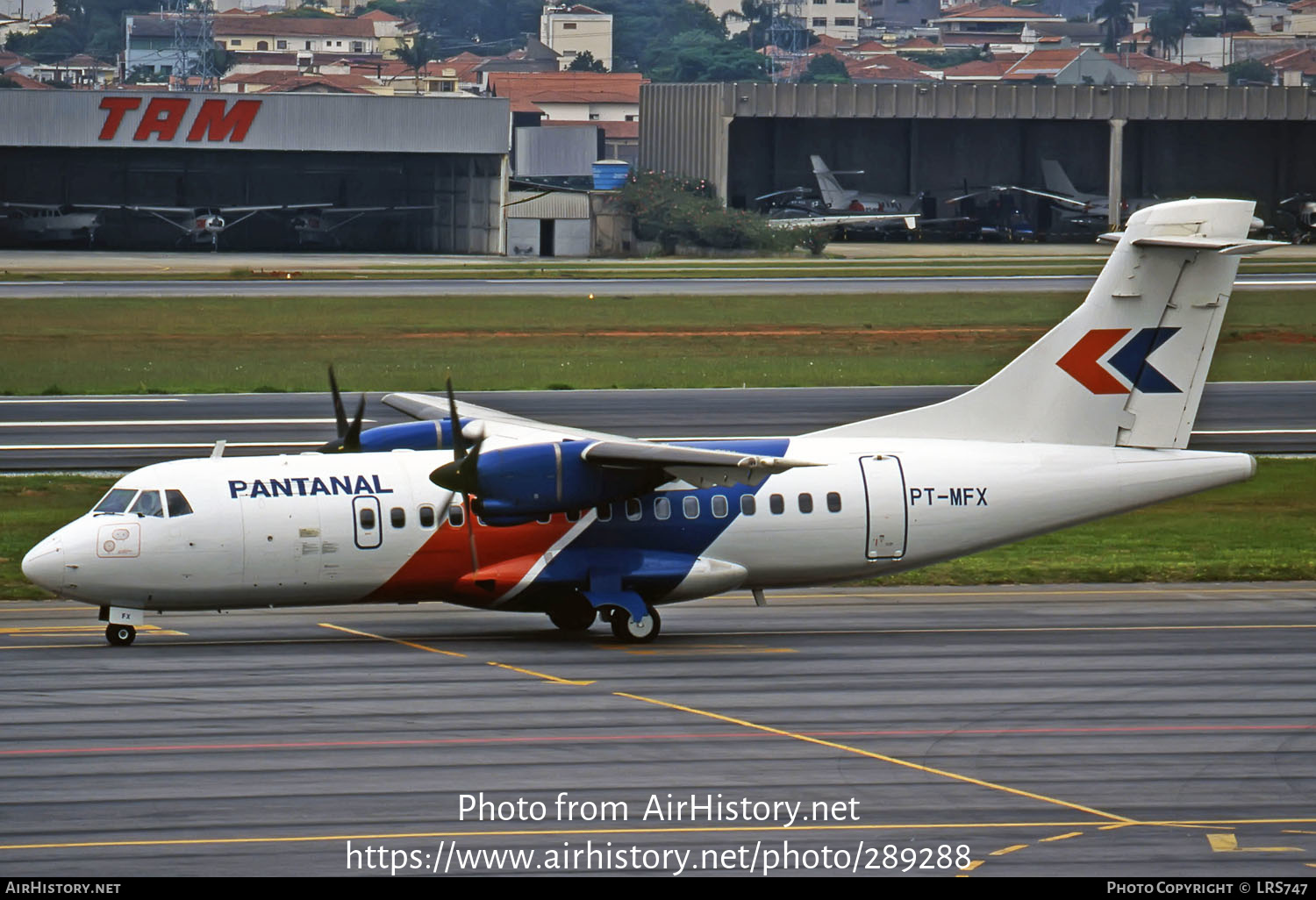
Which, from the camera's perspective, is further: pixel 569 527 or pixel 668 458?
pixel 569 527

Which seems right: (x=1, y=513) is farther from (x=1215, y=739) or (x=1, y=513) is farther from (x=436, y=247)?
(x=436, y=247)

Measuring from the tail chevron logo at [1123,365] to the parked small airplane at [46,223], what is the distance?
312ft

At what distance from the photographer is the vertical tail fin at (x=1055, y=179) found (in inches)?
4919

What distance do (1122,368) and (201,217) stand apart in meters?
93.7

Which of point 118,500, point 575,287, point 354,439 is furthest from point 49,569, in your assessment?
point 575,287

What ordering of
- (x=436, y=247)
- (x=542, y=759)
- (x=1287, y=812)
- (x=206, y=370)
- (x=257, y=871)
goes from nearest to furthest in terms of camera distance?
(x=257, y=871) < (x=1287, y=812) < (x=542, y=759) < (x=206, y=370) < (x=436, y=247)

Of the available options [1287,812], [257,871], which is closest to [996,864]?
[1287,812]

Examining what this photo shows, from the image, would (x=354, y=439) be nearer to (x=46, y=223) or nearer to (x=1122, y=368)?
(x=1122, y=368)

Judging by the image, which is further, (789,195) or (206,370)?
(789,195)

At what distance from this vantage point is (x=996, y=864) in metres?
14.5

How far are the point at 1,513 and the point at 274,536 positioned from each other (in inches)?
536

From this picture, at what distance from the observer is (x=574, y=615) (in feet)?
80.0

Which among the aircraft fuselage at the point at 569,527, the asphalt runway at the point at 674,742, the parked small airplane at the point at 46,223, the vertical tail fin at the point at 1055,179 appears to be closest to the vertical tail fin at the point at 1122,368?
the aircraft fuselage at the point at 569,527

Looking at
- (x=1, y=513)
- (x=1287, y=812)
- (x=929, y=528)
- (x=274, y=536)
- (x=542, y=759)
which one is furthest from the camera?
(x=1, y=513)
